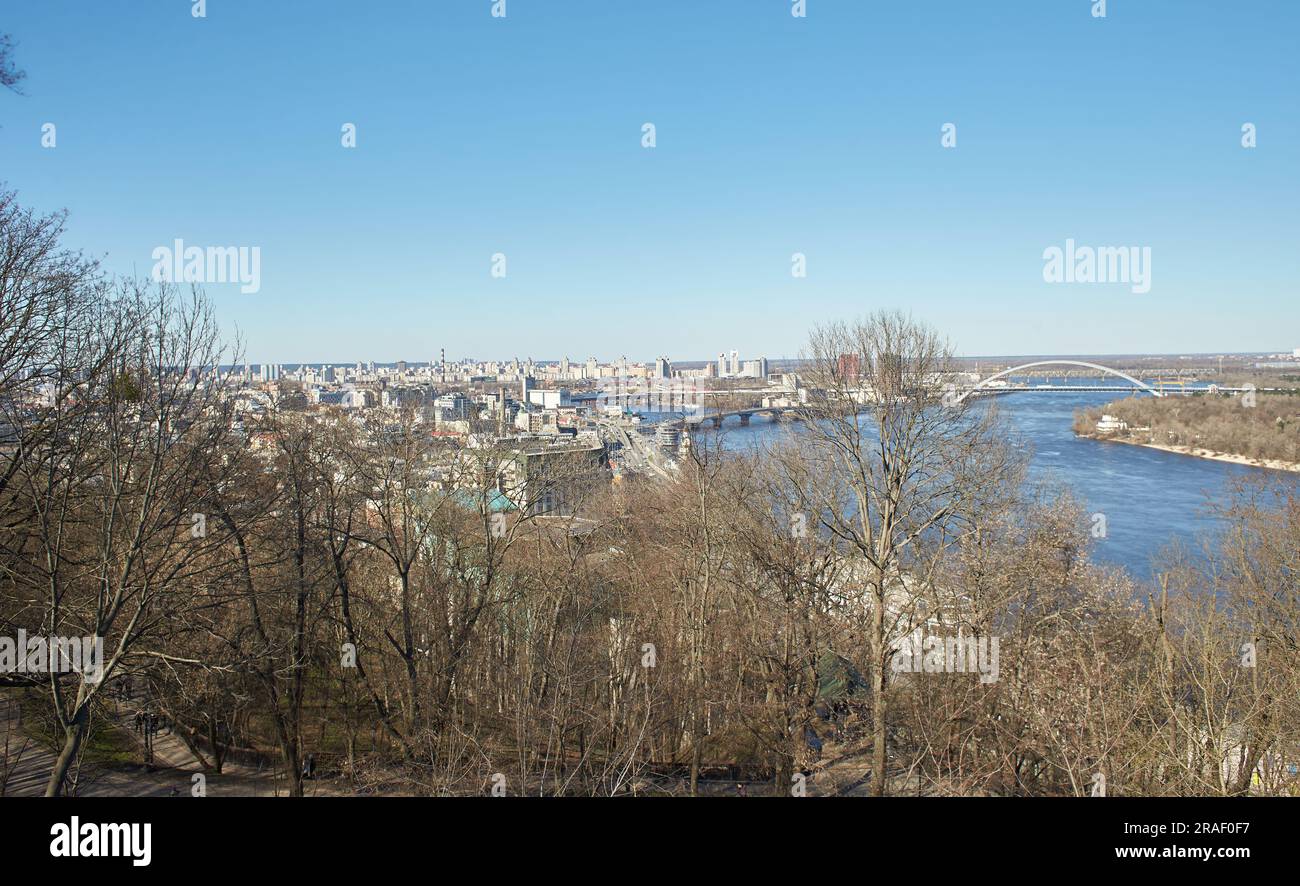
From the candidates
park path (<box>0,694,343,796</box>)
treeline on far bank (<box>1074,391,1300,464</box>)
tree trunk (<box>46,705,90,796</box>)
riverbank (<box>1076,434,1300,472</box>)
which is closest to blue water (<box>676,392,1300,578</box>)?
riverbank (<box>1076,434,1300,472</box>)

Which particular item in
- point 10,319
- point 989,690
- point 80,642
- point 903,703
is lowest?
point 903,703

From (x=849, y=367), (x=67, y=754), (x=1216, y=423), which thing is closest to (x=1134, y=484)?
(x=1216, y=423)

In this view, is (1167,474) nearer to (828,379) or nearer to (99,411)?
(828,379)

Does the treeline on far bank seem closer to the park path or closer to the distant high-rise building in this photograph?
the distant high-rise building

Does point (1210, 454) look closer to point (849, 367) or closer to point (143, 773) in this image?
point (849, 367)

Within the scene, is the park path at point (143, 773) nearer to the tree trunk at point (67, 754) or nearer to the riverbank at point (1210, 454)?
the tree trunk at point (67, 754)
